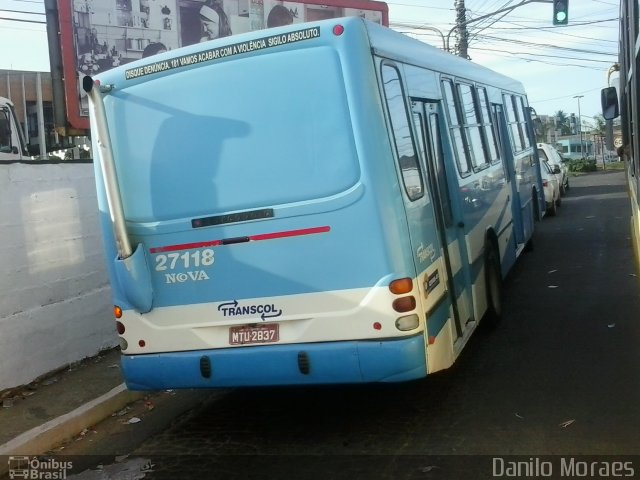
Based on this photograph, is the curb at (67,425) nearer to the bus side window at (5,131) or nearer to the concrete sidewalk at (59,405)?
the concrete sidewalk at (59,405)

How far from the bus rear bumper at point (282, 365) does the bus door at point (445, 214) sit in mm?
1156

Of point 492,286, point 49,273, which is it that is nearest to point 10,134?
point 49,273

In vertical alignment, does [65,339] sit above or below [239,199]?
below

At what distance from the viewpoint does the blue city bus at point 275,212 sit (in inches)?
197

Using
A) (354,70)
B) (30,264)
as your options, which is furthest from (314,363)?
(30,264)

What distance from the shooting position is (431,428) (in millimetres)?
5570

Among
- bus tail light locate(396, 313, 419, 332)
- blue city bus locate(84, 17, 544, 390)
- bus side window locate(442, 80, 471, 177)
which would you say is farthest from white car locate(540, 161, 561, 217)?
bus tail light locate(396, 313, 419, 332)

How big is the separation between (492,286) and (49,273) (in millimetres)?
4730

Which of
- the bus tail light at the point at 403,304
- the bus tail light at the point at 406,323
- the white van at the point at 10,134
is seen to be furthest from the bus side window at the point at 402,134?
the white van at the point at 10,134

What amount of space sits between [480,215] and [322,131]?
3.19 metres

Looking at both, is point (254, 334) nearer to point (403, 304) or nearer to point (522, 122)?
point (403, 304)

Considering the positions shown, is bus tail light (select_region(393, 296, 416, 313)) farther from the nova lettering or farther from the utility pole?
the utility pole

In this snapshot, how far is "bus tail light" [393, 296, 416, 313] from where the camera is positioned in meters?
5.00

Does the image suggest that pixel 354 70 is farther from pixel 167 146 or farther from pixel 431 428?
pixel 431 428
